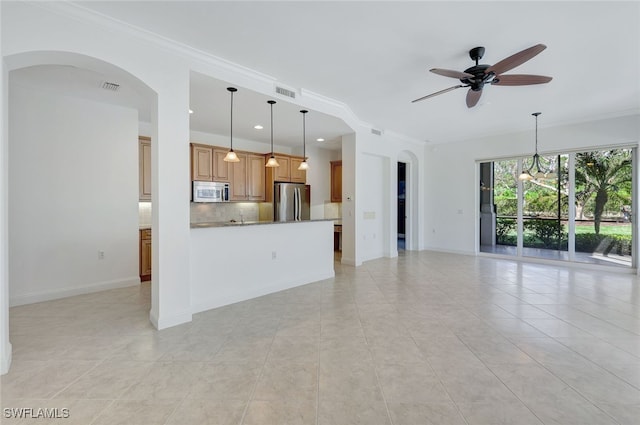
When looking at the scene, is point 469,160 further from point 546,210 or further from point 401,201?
point 401,201

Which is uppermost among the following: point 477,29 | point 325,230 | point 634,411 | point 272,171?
point 477,29

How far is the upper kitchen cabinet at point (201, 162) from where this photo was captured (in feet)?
19.1

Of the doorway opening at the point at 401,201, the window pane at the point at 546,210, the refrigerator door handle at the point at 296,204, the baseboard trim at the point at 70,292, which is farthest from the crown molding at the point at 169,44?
the window pane at the point at 546,210

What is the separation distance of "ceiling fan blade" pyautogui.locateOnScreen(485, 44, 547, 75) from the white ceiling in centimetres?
32

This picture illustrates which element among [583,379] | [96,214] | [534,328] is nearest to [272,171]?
[96,214]

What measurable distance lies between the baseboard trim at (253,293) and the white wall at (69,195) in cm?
203

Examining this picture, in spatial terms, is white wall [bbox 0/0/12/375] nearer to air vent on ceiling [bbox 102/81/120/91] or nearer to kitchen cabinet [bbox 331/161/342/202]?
air vent on ceiling [bbox 102/81/120/91]

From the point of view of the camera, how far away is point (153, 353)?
256 centimetres

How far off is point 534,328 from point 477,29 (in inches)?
124

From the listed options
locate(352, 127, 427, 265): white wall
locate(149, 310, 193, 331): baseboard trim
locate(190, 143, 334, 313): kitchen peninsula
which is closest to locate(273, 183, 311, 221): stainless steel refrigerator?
locate(190, 143, 334, 313): kitchen peninsula

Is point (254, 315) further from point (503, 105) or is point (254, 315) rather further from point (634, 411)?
point (503, 105)

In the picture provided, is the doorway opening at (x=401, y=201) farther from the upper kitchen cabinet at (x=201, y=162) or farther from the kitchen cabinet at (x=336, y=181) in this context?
the upper kitchen cabinet at (x=201, y=162)

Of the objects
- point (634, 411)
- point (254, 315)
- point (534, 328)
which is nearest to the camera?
point (634, 411)

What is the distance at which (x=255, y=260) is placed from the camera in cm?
417
